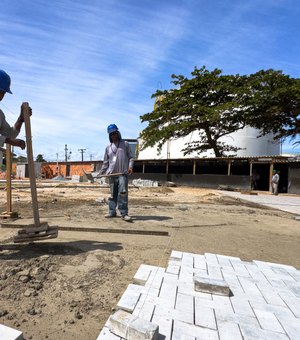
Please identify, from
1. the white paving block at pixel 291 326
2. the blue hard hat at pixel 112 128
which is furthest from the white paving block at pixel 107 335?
the blue hard hat at pixel 112 128

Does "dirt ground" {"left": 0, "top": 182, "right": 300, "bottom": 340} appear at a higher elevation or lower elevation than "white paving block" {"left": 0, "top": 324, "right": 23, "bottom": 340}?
lower

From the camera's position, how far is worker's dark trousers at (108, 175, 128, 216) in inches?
240

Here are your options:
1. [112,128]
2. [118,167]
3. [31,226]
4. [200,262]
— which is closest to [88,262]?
[31,226]

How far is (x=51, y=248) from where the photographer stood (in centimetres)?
385

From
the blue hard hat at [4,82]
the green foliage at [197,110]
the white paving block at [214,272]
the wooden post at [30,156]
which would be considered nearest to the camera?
the white paving block at [214,272]

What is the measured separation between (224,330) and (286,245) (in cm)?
352

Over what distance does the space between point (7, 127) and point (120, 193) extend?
275 centimetres

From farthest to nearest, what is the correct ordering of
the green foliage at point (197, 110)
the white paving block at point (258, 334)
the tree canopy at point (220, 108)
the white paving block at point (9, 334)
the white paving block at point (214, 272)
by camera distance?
the green foliage at point (197, 110) < the tree canopy at point (220, 108) < the white paving block at point (214, 272) < the white paving block at point (258, 334) < the white paving block at point (9, 334)

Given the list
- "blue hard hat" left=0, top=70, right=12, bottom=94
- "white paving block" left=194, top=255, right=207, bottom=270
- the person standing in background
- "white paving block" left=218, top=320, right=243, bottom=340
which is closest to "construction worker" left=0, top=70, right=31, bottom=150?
"blue hard hat" left=0, top=70, right=12, bottom=94

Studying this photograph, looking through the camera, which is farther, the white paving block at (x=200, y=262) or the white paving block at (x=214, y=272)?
the white paving block at (x=200, y=262)

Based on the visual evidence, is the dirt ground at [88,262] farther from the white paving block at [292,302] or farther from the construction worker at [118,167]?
the white paving block at [292,302]

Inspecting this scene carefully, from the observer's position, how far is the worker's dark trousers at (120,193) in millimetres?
6090

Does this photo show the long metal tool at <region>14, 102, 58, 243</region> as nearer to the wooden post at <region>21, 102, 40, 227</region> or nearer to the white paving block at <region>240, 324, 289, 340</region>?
the wooden post at <region>21, 102, 40, 227</region>

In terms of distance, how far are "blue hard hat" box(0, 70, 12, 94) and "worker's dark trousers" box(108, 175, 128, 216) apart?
9.86ft
